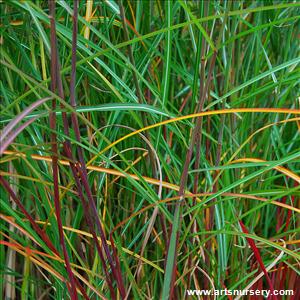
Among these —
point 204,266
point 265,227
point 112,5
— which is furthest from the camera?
point 265,227

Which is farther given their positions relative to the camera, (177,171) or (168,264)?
(177,171)

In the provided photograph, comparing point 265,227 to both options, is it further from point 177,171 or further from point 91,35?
point 91,35

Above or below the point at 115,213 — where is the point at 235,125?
above

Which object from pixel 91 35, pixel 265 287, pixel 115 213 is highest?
pixel 91 35

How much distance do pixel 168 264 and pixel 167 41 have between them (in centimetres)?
22

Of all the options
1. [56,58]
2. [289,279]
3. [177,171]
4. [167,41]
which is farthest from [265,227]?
[56,58]

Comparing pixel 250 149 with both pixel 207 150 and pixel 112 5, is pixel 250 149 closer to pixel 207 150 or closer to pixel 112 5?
pixel 207 150

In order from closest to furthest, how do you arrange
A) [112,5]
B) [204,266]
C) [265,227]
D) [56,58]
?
1. [56,58]
2. [112,5]
3. [204,266]
4. [265,227]

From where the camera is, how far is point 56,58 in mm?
406

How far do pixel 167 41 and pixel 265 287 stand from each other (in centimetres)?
39

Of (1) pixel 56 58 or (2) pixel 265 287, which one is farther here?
(2) pixel 265 287

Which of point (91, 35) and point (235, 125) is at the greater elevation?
point (91, 35)

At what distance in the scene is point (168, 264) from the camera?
1.62 feet

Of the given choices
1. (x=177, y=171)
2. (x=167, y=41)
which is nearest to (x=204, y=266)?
(x=177, y=171)
